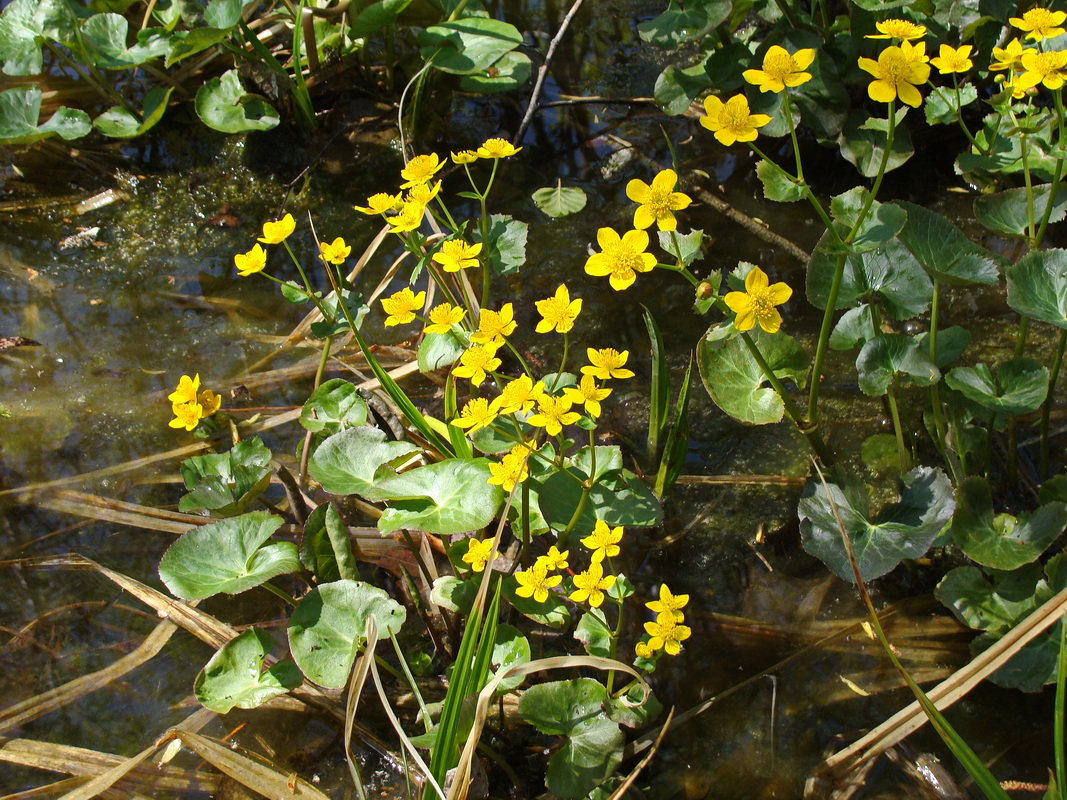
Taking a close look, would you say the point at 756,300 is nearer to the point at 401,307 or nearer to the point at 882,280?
the point at 882,280

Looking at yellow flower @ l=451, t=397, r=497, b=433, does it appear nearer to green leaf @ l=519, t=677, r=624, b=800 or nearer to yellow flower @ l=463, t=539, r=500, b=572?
yellow flower @ l=463, t=539, r=500, b=572

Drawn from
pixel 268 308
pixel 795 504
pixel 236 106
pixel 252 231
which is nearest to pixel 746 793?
pixel 795 504

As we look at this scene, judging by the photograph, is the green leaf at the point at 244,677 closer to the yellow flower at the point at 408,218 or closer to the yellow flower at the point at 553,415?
the yellow flower at the point at 553,415

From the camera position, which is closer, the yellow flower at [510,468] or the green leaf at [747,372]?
the yellow flower at [510,468]

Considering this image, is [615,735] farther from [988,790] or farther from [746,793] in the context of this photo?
[988,790]

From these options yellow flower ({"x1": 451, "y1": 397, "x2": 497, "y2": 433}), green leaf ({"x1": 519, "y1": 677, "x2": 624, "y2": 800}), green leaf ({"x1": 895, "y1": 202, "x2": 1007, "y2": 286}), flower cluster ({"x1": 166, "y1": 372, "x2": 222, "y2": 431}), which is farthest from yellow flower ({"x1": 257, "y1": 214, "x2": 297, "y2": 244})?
green leaf ({"x1": 895, "y1": 202, "x2": 1007, "y2": 286})

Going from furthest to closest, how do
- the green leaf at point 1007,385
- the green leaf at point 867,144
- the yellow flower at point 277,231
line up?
1. the green leaf at point 867,144
2. the yellow flower at point 277,231
3. the green leaf at point 1007,385

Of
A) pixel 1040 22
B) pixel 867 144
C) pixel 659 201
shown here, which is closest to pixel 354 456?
pixel 659 201

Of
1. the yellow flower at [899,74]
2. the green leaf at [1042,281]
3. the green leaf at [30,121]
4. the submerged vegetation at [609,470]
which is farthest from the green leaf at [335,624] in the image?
the green leaf at [30,121]
